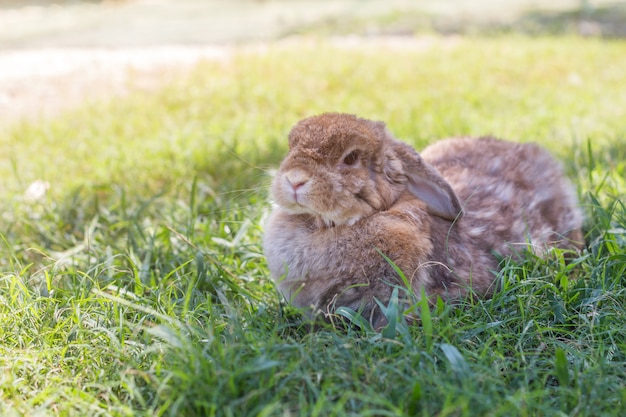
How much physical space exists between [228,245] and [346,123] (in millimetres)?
955

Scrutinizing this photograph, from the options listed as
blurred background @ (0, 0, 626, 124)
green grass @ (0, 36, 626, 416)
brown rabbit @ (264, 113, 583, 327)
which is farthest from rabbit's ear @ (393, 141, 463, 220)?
blurred background @ (0, 0, 626, 124)

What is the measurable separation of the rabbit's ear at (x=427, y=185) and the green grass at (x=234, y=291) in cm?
Answer: 34

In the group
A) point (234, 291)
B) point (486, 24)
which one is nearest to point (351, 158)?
point (234, 291)

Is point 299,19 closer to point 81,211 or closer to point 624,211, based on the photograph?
point 81,211

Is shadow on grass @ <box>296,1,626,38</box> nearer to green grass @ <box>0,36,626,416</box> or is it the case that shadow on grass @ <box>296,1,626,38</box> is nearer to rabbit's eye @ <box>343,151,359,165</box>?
green grass @ <box>0,36,626,416</box>

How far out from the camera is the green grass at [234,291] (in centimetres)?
214

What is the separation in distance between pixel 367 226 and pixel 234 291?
714 millimetres

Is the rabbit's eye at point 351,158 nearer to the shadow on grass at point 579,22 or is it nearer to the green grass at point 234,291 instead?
the green grass at point 234,291

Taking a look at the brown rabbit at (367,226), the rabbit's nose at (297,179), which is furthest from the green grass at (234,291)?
the rabbit's nose at (297,179)

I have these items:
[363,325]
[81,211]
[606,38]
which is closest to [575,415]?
[363,325]

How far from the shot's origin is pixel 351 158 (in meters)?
2.73

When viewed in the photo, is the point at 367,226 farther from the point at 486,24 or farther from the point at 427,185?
the point at 486,24

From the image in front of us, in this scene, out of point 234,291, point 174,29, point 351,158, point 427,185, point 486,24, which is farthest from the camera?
point 486,24

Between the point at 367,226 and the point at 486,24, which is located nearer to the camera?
the point at 367,226
